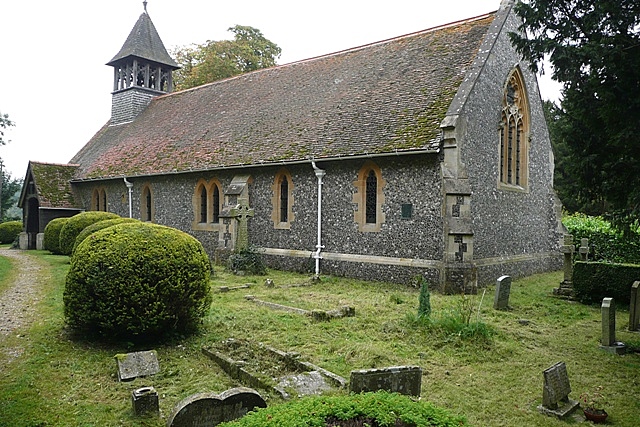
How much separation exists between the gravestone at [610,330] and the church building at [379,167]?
4.73 m

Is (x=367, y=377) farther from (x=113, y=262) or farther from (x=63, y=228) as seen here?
(x=63, y=228)

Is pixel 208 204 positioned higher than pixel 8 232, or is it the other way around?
pixel 208 204

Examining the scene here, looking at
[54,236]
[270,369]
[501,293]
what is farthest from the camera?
[54,236]

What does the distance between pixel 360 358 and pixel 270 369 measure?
1388mm

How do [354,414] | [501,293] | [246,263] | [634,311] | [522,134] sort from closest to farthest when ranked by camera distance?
[354,414] < [634,311] < [501,293] < [246,263] < [522,134]

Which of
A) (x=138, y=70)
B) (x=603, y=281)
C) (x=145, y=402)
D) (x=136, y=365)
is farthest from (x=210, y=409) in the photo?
(x=138, y=70)

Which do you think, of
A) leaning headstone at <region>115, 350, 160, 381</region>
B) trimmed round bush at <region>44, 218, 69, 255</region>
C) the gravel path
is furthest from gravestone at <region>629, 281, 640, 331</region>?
trimmed round bush at <region>44, 218, 69, 255</region>

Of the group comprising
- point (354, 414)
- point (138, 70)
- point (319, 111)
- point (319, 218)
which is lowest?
point (354, 414)

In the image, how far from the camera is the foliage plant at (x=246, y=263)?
53.0 feet

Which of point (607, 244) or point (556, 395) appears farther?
point (607, 244)

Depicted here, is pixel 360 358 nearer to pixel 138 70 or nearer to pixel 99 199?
pixel 99 199

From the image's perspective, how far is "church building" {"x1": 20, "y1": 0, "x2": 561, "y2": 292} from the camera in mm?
13742

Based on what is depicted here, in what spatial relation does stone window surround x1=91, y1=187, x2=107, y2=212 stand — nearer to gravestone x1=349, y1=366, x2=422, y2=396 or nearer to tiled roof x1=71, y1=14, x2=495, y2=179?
tiled roof x1=71, y1=14, x2=495, y2=179

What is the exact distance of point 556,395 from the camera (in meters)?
5.78
